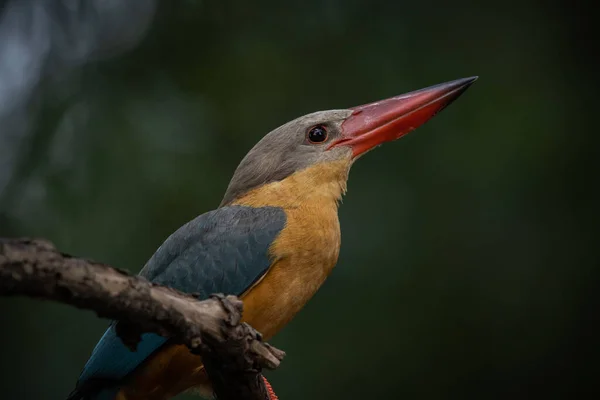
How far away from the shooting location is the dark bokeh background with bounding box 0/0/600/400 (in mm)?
5535

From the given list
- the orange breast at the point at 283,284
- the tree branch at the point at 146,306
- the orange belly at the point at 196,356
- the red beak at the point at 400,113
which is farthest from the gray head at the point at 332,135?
the tree branch at the point at 146,306

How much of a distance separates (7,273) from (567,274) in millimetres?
4574

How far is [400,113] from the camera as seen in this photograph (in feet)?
15.9

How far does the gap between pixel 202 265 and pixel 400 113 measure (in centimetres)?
169

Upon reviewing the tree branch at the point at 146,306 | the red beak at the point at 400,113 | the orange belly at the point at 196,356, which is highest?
the red beak at the point at 400,113

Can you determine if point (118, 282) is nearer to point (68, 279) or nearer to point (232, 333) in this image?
point (68, 279)

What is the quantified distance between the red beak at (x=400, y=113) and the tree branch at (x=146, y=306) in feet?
Answer: 7.19

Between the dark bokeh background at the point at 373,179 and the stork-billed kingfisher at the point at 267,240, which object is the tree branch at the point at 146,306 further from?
the dark bokeh background at the point at 373,179

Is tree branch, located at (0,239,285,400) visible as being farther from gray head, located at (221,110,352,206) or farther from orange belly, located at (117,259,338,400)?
gray head, located at (221,110,352,206)

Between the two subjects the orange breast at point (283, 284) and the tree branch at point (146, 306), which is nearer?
the tree branch at point (146, 306)

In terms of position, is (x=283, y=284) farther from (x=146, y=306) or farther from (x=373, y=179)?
(x=373, y=179)

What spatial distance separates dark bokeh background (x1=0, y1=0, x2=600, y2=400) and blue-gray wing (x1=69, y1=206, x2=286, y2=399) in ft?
4.67

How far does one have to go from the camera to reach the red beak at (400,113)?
480 centimetres

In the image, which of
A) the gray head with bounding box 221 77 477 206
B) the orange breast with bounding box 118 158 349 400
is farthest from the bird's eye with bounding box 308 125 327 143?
the orange breast with bounding box 118 158 349 400
